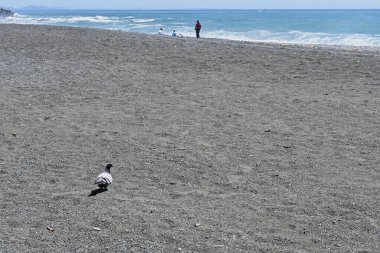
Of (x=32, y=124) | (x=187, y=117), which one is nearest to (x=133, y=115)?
(x=187, y=117)

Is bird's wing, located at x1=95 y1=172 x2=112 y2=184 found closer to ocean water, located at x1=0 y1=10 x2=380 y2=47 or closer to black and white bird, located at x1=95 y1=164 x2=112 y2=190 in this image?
black and white bird, located at x1=95 y1=164 x2=112 y2=190

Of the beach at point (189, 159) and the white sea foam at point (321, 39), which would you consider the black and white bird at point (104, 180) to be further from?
the white sea foam at point (321, 39)

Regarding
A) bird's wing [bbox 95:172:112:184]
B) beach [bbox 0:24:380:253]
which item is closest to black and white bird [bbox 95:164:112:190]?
bird's wing [bbox 95:172:112:184]

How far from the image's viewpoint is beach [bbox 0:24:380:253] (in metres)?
5.22

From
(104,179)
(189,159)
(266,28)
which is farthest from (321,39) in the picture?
(104,179)

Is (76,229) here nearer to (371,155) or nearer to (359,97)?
(371,155)

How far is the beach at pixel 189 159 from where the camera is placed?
17.1 ft

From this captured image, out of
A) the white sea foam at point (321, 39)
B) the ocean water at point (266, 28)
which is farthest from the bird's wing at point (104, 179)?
the white sea foam at point (321, 39)

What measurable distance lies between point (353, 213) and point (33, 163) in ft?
13.4

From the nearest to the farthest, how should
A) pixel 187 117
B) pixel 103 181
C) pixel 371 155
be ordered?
pixel 103 181
pixel 371 155
pixel 187 117

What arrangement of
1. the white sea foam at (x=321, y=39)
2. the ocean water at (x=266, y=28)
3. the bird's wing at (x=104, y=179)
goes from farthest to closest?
the ocean water at (x=266, y=28)
the white sea foam at (x=321, y=39)
the bird's wing at (x=104, y=179)

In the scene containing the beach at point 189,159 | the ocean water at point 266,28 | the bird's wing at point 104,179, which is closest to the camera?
the beach at point 189,159

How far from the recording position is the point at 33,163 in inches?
284

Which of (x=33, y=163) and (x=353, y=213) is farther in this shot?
(x=33, y=163)
